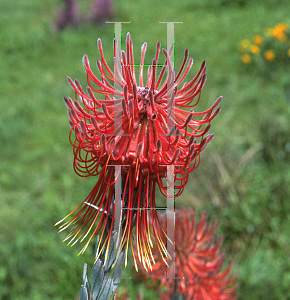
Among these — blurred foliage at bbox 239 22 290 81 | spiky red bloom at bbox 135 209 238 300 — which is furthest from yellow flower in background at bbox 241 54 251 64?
spiky red bloom at bbox 135 209 238 300

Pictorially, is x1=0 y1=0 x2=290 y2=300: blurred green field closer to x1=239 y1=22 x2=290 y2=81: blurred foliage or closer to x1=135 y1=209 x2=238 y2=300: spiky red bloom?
x1=239 y1=22 x2=290 y2=81: blurred foliage

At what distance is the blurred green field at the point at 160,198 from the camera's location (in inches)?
77.0

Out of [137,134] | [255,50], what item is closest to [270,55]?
[255,50]

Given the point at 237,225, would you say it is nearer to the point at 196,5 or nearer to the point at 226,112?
the point at 226,112

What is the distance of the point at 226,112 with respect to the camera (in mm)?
Answer: 3582

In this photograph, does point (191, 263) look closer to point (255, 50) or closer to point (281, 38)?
point (255, 50)

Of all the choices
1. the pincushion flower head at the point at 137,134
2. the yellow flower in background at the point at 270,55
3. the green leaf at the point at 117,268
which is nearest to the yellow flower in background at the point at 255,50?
the yellow flower in background at the point at 270,55

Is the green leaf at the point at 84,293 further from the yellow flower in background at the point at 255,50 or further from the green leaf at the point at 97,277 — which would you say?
the yellow flower in background at the point at 255,50

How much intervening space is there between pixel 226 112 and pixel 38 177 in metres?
1.92

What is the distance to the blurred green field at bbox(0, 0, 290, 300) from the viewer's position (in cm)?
196

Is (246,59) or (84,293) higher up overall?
(246,59)

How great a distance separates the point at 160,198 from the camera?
7.64 feet

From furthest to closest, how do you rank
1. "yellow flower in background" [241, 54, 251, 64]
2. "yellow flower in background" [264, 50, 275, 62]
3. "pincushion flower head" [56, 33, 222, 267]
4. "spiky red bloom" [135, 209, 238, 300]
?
1. "yellow flower in background" [241, 54, 251, 64]
2. "yellow flower in background" [264, 50, 275, 62]
3. "spiky red bloom" [135, 209, 238, 300]
4. "pincushion flower head" [56, 33, 222, 267]

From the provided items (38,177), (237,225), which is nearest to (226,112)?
(237,225)
